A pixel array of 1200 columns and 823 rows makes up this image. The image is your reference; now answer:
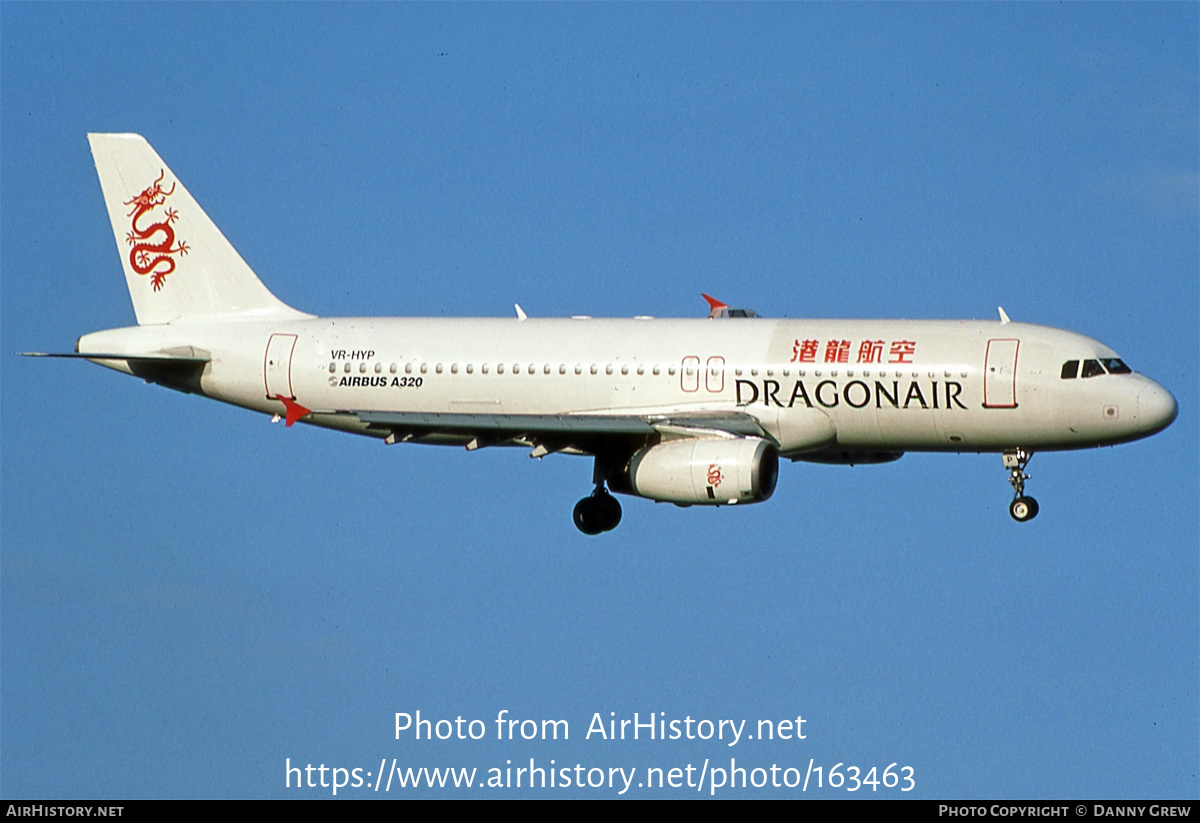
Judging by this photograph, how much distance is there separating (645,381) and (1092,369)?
10.3 m

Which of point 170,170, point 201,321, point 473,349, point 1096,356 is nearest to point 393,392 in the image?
point 473,349

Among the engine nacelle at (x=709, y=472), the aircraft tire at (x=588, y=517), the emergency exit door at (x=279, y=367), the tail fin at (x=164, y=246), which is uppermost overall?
the tail fin at (x=164, y=246)

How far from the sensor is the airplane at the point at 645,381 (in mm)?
43406

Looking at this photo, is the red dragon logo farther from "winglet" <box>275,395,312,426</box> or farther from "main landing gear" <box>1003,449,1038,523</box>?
"main landing gear" <box>1003,449,1038,523</box>

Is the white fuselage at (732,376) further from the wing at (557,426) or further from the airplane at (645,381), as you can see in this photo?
the wing at (557,426)

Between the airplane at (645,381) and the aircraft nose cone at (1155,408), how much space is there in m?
0.04

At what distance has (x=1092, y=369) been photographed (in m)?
43.5

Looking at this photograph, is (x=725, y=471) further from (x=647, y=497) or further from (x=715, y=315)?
(x=715, y=315)

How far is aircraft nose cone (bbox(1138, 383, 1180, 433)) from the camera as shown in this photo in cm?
4303

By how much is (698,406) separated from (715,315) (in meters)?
3.84

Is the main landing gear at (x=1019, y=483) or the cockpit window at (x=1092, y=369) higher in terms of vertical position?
the cockpit window at (x=1092, y=369)

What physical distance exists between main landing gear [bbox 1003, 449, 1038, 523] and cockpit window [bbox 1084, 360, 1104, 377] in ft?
7.81

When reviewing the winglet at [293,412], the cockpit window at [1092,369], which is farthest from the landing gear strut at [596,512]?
the cockpit window at [1092,369]

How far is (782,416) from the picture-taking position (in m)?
44.8
